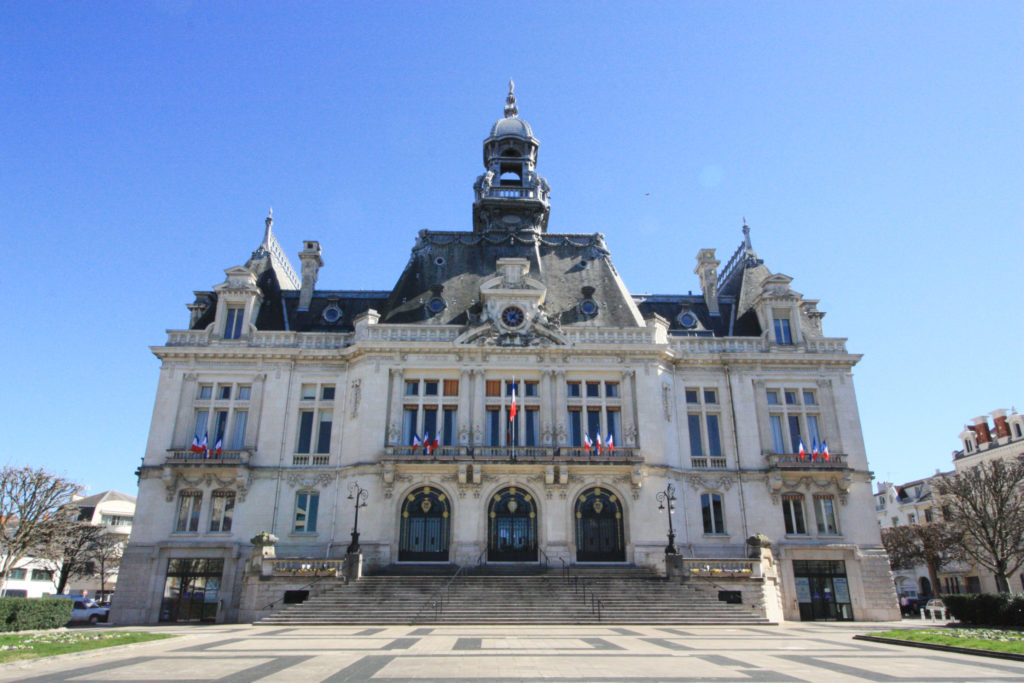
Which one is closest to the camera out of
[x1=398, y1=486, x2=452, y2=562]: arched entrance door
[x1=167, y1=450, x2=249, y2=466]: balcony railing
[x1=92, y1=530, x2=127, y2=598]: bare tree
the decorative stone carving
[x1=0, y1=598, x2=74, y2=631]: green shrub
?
[x1=0, y1=598, x2=74, y2=631]: green shrub

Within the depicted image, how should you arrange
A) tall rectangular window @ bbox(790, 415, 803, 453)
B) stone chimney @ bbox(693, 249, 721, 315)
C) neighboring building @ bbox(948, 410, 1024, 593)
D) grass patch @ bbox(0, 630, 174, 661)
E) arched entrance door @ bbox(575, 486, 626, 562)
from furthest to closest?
1. neighboring building @ bbox(948, 410, 1024, 593)
2. stone chimney @ bbox(693, 249, 721, 315)
3. tall rectangular window @ bbox(790, 415, 803, 453)
4. arched entrance door @ bbox(575, 486, 626, 562)
5. grass patch @ bbox(0, 630, 174, 661)

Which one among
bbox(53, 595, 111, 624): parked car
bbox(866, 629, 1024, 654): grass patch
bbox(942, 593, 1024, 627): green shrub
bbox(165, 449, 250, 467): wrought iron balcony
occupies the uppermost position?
bbox(165, 449, 250, 467): wrought iron balcony

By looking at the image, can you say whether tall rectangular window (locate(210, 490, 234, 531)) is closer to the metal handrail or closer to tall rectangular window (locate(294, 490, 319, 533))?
tall rectangular window (locate(294, 490, 319, 533))

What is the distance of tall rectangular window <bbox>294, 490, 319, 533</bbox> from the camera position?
36.5m

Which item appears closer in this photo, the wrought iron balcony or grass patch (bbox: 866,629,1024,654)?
grass patch (bbox: 866,629,1024,654)

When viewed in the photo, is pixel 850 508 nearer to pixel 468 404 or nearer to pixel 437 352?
pixel 468 404

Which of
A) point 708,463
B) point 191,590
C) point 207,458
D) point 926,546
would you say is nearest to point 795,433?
point 708,463

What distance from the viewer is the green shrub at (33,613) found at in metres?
24.9

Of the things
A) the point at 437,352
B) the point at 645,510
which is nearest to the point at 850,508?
the point at 645,510

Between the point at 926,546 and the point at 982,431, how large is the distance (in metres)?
15.0

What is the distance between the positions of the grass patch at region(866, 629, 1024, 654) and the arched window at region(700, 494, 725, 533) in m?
14.8

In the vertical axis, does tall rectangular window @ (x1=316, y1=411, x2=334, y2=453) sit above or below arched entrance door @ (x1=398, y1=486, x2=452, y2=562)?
above

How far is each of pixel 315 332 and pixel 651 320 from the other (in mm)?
20768

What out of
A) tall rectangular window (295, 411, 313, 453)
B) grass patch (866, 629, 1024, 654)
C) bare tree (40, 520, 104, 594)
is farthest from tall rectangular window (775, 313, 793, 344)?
bare tree (40, 520, 104, 594)
